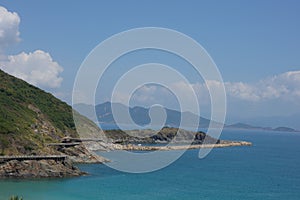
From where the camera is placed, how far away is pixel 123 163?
2884 inches

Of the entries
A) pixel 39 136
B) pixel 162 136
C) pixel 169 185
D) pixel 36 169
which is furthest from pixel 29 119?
pixel 162 136

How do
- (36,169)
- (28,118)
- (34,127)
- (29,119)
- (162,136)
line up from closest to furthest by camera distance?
1. (36,169)
2. (34,127)
3. (29,119)
4. (28,118)
5. (162,136)

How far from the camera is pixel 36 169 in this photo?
57.6m

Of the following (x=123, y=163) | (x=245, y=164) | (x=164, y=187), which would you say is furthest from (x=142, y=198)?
(x=245, y=164)

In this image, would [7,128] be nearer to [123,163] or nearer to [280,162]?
[123,163]

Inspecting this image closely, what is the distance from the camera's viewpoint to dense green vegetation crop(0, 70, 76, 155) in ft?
210

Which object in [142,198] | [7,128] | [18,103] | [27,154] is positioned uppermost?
[18,103]

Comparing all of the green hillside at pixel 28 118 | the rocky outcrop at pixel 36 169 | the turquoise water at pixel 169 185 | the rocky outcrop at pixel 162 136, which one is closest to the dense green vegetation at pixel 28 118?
the green hillside at pixel 28 118

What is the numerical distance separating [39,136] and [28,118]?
16.1ft

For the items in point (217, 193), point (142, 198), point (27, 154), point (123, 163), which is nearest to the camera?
point (142, 198)

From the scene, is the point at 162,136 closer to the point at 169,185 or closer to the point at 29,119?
the point at 29,119

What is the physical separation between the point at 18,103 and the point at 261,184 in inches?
1836

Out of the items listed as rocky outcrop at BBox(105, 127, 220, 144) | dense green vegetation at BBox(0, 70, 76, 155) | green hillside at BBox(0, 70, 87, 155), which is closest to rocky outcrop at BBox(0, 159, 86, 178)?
green hillside at BBox(0, 70, 87, 155)

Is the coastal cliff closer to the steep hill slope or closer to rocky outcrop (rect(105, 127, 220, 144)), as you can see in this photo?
the steep hill slope
